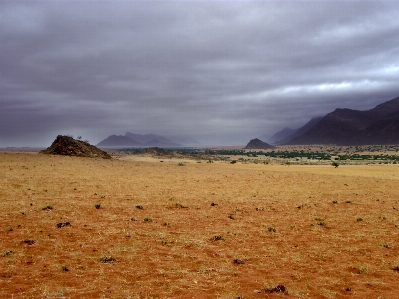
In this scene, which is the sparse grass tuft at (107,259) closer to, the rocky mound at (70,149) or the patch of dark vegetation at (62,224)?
the patch of dark vegetation at (62,224)

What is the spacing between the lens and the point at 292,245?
11219mm

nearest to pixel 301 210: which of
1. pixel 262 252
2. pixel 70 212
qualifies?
pixel 262 252

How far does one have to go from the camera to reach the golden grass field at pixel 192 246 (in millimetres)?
7559

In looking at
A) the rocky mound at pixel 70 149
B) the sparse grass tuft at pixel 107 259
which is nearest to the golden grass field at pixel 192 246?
the sparse grass tuft at pixel 107 259

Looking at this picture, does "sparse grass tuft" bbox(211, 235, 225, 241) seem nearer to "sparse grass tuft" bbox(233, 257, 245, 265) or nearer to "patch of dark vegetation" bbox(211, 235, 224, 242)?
"patch of dark vegetation" bbox(211, 235, 224, 242)

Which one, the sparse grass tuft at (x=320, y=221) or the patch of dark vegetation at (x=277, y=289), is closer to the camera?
the patch of dark vegetation at (x=277, y=289)

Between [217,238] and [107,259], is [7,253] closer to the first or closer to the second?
[107,259]

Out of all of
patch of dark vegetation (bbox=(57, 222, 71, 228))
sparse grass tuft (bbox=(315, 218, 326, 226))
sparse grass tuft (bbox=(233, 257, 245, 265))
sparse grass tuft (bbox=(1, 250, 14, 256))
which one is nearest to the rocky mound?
patch of dark vegetation (bbox=(57, 222, 71, 228))

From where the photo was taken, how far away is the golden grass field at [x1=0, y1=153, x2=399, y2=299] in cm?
756

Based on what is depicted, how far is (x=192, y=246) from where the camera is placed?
10859 mm

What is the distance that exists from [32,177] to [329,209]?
23340 millimetres

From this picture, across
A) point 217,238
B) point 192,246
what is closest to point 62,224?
point 192,246

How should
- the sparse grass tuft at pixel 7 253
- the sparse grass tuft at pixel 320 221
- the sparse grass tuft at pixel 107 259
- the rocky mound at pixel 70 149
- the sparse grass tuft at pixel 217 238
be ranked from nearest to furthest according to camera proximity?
1. the sparse grass tuft at pixel 107 259
2. the sparse grass tuft at pixel 7 253
3. the sparse grass tuft at pixel 217 238
4. the sparse grass tuft at pixel 320 221
5. the rocky mound at pixel 70 149

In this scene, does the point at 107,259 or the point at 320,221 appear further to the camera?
the point at 320,221
